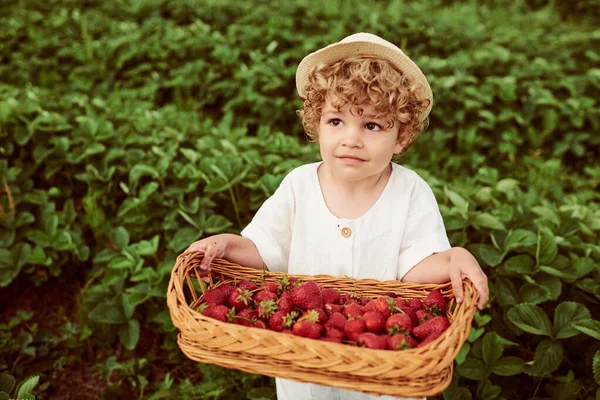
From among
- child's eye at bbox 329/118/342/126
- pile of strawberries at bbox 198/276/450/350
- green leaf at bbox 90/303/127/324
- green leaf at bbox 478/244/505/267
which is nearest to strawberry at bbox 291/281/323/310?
pile of strawberries at bbox 198/276/450/350

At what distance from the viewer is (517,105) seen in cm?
431

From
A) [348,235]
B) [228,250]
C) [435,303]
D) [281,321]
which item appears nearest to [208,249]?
[228,250]

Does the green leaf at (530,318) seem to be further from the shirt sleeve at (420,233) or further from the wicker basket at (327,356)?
the wicker basket at (327,356)

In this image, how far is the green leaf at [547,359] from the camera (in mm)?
2057

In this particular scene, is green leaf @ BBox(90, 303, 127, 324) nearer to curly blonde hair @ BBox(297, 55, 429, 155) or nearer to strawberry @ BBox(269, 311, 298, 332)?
strawberry @ BBox(269, 311, 298, 332)

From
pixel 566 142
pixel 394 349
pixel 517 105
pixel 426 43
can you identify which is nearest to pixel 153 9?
pixel 426 43

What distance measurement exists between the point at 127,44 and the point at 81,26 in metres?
0.60

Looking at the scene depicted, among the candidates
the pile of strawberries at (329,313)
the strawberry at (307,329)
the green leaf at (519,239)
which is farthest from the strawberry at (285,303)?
the green leaf at (519,239)

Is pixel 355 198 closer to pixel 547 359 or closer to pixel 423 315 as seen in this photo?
pixel 423 315

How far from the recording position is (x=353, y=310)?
145 centimetres

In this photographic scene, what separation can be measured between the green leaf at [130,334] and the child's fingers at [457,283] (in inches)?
54.9

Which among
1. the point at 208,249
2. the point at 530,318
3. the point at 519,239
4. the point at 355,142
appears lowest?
the point at 530,318

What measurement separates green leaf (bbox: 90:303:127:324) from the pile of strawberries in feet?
3.22

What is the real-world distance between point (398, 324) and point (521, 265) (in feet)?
3.72
